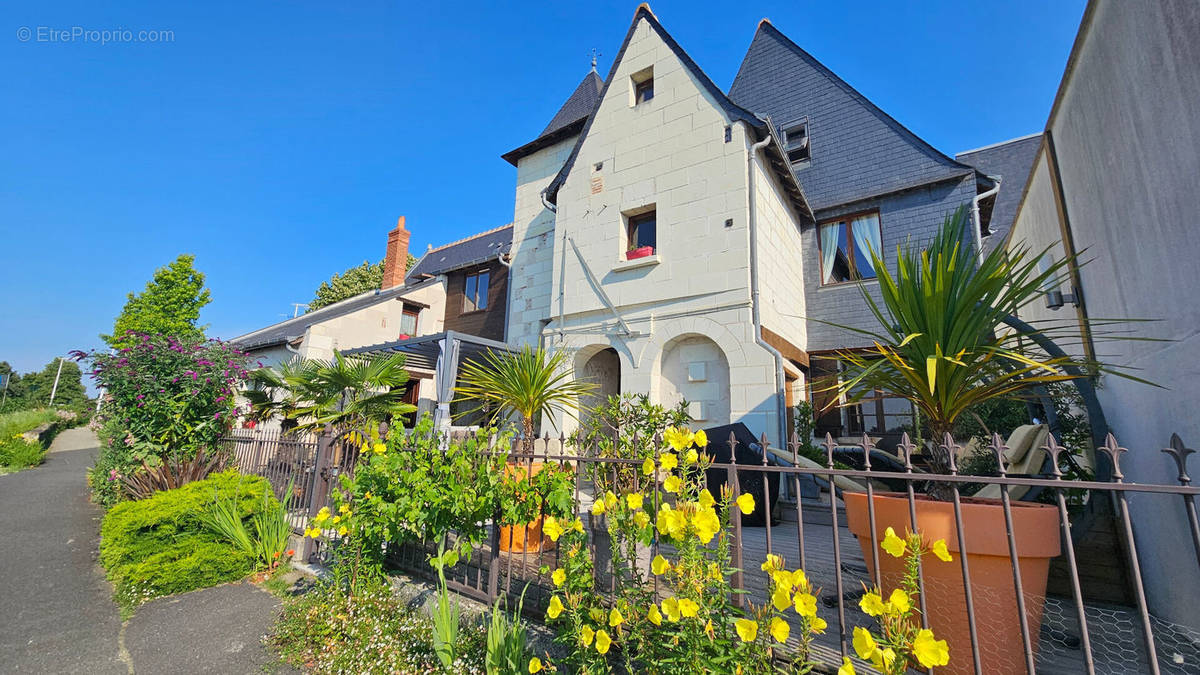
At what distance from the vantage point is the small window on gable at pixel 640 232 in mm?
8992

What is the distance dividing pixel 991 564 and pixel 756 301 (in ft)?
18.1

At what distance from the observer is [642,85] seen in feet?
31.5

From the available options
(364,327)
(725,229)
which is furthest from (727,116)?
(364,327)

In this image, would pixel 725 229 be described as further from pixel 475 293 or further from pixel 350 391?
pixel 475 293

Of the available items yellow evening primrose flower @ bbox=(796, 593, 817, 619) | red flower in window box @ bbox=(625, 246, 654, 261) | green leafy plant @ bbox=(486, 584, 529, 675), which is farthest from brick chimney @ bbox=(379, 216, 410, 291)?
yellow evening primrose flower @ bbox=(796, 593, 817, 619)

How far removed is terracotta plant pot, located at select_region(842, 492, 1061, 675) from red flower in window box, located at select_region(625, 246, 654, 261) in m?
6.80

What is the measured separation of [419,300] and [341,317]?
2.49 meters

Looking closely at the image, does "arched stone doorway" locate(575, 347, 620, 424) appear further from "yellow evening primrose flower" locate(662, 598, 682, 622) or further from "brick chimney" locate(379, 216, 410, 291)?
"brick chimney" locate(379, 216, 410, 291)

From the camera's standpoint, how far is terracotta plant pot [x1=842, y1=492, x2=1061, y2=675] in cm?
201

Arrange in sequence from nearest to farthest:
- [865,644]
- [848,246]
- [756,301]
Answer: [865,644]
[756,301]
[848,246]

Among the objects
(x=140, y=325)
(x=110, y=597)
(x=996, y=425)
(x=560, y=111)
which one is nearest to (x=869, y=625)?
(x=996, y=425)

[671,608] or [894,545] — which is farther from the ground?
[894,545]

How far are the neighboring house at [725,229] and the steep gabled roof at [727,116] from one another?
37 millimetres

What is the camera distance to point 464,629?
3025 millimetres
